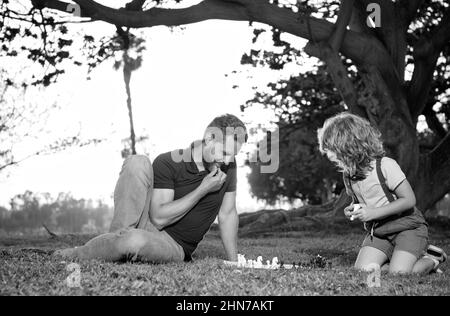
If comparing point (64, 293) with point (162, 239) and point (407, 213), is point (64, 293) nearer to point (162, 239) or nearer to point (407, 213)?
point (162, 239)

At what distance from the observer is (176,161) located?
5488 millimetres

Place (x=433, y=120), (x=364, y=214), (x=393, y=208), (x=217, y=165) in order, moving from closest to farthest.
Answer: (x=364, y=214) → (x=393, y=208) → (x=217, y=165) → (x=433, y=120)

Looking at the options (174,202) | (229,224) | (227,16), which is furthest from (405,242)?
(227,16)

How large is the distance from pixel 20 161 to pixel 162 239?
17352 millimetres

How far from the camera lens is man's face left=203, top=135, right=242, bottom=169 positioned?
524 cm

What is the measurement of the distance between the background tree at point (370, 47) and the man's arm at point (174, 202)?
20.7 ft

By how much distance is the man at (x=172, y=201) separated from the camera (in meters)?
5.09

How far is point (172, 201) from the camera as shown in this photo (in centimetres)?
535

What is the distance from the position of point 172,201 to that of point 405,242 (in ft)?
8.14

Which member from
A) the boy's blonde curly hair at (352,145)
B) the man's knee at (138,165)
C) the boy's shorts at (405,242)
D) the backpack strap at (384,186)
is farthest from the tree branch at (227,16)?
the boy's shorts at (405,242)

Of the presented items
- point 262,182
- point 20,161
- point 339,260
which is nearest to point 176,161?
point 339,260

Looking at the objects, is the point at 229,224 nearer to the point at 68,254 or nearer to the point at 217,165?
the point at 217,165

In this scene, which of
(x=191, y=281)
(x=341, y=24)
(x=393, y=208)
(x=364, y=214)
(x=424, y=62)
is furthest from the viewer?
(x=424, y=62)

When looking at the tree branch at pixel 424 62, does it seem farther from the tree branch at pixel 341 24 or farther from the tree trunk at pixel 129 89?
the tree trunk at pixel 129 89
